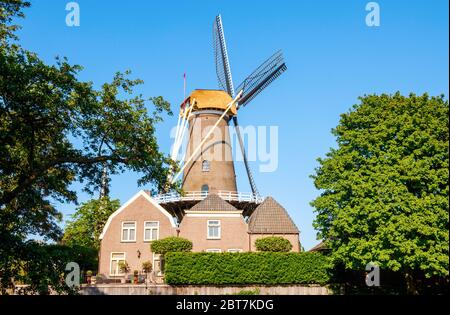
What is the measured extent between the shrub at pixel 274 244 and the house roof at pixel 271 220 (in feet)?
6.15

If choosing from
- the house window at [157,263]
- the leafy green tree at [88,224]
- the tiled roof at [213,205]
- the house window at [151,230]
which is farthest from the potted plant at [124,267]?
the leafy green tree at [88,224]

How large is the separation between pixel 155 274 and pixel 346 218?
53.5 ft

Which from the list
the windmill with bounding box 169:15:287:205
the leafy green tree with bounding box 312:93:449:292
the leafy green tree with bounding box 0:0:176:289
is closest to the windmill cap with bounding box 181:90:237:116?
the windmill with bounding box 169:15:287:205

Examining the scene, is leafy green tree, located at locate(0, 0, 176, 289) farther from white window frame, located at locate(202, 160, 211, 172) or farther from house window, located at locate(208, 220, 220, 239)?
white window frame, located at locate(202, 160, 211, 172)

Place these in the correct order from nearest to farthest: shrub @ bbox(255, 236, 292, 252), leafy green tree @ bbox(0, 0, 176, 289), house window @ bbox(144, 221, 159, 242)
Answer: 1. leafy green tree @ bbox(0, 0, 176, 289)
2. shrub @ bbox(255, 236, 292, 252)
3. house window @ bbox(144, 221, 159, 242)

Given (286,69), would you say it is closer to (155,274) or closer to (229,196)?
(229,196)

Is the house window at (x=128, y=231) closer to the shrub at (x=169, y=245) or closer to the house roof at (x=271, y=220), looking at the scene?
the shrub at (x=169, y=245)

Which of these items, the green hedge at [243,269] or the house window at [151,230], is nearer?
the green hedge at [243,269]

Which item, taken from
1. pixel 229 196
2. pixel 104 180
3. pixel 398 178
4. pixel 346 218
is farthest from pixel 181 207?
pixel 104 180

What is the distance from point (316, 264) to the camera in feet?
108

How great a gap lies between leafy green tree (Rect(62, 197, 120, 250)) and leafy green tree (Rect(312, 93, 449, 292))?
85.2 ft

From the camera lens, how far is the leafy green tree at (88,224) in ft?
156

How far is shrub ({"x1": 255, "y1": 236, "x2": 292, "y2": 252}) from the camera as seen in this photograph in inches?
1403

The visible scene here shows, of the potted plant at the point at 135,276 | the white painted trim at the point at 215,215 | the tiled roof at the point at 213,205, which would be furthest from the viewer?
the tiled roof at the point at 213,205
